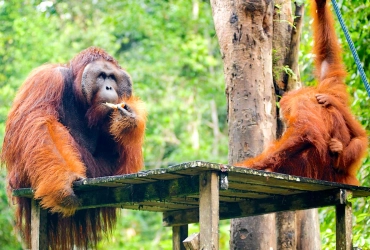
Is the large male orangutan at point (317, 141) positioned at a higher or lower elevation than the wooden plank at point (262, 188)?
higher

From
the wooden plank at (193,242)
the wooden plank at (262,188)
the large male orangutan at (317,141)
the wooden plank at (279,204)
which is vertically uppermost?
the large male orangutan at (317,141)

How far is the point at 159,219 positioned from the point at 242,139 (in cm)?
892

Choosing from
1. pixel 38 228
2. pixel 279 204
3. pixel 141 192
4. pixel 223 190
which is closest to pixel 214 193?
pixel 223 190

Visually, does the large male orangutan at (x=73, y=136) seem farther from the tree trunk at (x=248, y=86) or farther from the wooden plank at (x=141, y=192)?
the tree trunk at (x=248, y=86)

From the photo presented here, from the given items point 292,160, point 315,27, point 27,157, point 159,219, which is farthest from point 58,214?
point 159,219

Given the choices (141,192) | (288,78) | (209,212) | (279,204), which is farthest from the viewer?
(288,78)

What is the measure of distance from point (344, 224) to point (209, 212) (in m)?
1.10

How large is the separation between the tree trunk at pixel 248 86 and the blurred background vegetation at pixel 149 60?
4809 millimetres

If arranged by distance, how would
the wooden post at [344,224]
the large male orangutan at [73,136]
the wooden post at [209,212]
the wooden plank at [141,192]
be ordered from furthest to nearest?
the large male orangutan at [73,136] < the wooden post at [344,224] < the wooden plank at [141,192] < the wooden post at [209,212]

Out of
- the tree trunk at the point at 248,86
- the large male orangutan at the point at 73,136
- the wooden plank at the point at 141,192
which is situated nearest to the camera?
the wooden plank at the point at 141,192

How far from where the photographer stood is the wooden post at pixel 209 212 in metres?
3.19

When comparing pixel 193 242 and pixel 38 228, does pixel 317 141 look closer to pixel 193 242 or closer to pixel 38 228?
pixel 193 242

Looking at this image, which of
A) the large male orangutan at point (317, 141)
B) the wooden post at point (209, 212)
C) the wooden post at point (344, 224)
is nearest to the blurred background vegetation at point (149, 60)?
the large male orangutan at point (317, 141)

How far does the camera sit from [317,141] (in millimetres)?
3953
